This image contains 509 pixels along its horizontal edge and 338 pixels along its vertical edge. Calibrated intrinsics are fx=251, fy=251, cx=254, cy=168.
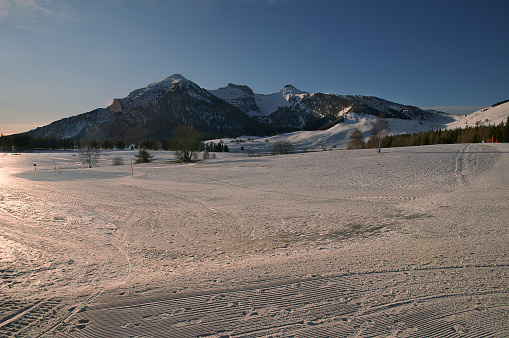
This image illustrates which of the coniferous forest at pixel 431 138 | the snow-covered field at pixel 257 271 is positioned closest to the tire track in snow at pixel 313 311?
the snow-covered field at pixel 257 271

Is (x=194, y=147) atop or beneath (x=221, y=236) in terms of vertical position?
atop

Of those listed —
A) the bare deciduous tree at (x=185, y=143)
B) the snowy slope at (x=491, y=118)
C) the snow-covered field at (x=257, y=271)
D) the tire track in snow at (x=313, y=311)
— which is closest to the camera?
the tire track in snow at (x=313, y=311)

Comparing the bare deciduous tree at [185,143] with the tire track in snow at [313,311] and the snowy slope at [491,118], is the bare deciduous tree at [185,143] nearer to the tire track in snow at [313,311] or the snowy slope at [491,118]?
the tire track in snow at [313,311]

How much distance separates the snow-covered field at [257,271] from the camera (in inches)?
159

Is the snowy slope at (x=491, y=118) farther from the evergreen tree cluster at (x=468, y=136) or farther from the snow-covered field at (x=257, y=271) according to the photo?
the snow-covered field at (x=257, y=271)

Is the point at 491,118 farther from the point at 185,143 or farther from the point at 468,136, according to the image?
the point at 185,143

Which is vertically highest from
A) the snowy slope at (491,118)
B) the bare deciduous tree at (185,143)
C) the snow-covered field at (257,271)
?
the snowy slope at (491,118)

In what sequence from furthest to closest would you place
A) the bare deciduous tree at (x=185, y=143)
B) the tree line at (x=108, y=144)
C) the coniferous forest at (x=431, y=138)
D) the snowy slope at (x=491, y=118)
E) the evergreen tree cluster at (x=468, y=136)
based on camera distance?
the snowy slope at (x=491, y=118) < the coniferous forest at (x=431, y=138) < the evergreen tree cluster at (x=468, y=136) < the tree line at (x=108, y=144) < the bare deciduous tree at (x=185, y=143)

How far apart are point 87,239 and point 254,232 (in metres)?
5.67

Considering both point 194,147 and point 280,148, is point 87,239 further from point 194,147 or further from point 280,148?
point 280,148

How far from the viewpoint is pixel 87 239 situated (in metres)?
8.44

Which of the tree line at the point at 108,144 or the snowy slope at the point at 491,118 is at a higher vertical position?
the snowy slope at the point at 491,118

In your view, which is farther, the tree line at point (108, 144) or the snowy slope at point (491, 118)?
the snowy slope at point (491, 118)

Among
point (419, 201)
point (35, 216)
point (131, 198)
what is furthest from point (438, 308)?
point (131, 198)
